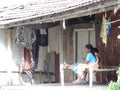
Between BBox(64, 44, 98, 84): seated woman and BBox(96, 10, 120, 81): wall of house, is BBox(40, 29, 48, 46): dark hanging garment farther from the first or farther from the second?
BBox(64, 44, 98, 84): seated woman

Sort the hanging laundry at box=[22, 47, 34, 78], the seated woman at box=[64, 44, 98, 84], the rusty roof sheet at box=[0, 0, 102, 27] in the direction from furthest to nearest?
1. the hanging laundry at box=[22, 47, 34, 78]
2. the seated woman at box=[64, 44, 98, 84]
3. the rusty roof sheet at box=[0, 0, 102, 27]

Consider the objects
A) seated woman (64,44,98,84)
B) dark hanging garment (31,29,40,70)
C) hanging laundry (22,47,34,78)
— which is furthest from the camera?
dark hanging garment (31,29,40,70)

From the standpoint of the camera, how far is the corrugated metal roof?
39.7 feet

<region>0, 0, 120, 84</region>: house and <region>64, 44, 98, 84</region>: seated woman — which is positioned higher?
<region>0, 0, 120, 84</region>: house

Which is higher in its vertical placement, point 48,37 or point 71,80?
point 48,37

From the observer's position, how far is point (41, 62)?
16.2 metres

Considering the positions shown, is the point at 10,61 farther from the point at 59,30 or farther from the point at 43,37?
the point at 59,30

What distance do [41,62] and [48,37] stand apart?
95cm

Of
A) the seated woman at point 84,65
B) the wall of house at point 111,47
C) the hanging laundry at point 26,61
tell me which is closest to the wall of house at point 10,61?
the hanging laundry at point 26,61

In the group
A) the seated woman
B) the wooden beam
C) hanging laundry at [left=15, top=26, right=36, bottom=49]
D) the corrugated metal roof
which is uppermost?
the corrugated metal roof

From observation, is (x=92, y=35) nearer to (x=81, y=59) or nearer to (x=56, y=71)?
(x=81, y=59)

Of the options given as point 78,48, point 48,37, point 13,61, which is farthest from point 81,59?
point 13,61

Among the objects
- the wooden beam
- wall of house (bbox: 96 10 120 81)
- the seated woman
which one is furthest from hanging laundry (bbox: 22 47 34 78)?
wall of house (bbox: 96 10 120 81)

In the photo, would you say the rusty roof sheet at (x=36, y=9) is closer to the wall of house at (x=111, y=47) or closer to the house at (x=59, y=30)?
the house at (x=59, y=30)
